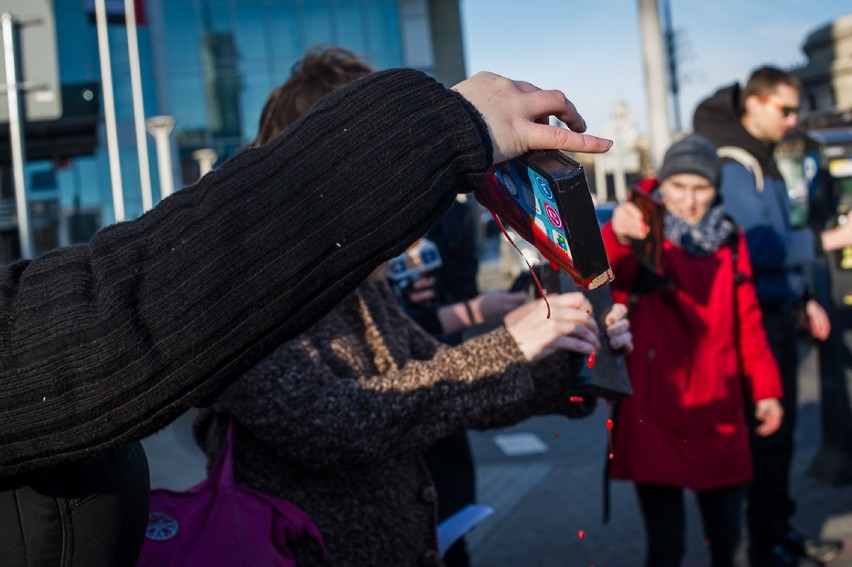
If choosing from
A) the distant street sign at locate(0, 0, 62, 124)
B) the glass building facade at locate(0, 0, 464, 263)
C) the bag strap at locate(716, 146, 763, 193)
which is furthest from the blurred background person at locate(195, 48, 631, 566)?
the glass building facade at locate(0, 0, 464, 263)

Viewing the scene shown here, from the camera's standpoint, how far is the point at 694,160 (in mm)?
4184

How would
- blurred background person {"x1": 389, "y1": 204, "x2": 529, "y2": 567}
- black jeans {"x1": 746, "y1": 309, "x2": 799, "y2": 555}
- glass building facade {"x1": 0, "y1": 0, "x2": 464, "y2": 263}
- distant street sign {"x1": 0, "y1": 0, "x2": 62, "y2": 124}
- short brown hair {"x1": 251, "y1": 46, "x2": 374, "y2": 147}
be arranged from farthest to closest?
glass building facade {"x1": 0, "y1": 0, "x2": 464, "y2": 263}, distant street sign {"x1": 0, "y1": 0, "x2": 62, "y2": 124}, black jeans {"x1": 746, "y1": 309, "x2": 799, "y2": 555}, blurred background person {"x1": 389, "y1": 204, "x2": 529, "y2": 567}, short brown hair {"x1": 251, "y1": 46, "x2": 374, "y2": 147}

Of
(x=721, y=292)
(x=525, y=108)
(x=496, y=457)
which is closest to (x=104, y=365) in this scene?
(x=525, y=108)

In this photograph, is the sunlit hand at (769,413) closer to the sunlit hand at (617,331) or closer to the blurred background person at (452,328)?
the blurred background person at (452,328)

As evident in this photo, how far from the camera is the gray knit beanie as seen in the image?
4180 millimetres

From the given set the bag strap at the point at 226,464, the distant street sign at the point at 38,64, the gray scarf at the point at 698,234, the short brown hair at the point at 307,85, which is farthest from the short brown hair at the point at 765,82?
the bag strap at the point at 226,464

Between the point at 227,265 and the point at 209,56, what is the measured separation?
110 feet

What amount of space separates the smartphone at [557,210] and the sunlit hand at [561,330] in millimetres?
701

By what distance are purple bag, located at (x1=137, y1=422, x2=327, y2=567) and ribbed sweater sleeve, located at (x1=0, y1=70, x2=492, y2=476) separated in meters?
0.54

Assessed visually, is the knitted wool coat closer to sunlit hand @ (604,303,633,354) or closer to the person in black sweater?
sunlit hand @ (604,303,633,354)

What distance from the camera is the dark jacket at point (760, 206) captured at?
4.71m

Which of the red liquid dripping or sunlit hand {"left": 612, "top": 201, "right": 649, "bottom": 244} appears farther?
sunlit hand {"left": 612, "top": 201, "right": 649, "bottom": 244}

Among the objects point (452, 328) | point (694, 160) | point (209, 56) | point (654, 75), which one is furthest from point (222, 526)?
point (209, 56)

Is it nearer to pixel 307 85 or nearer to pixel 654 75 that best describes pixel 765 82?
pixel 307 85
